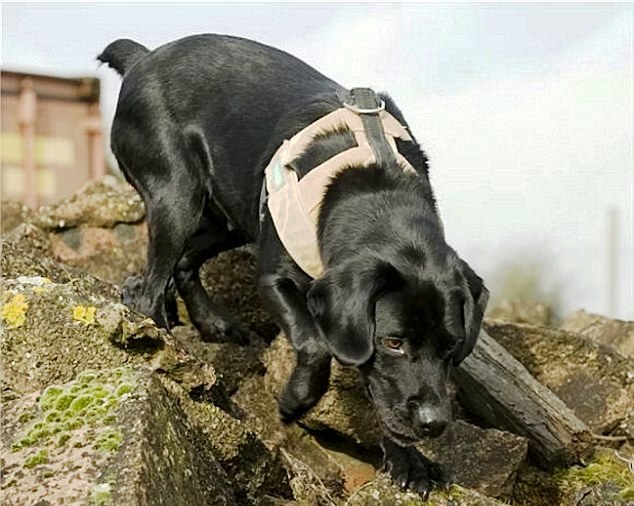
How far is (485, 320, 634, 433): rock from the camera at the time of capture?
591 cm

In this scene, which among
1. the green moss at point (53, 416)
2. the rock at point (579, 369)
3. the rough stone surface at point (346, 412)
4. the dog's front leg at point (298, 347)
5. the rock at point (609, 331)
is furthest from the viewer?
the rock at point (609, 331)

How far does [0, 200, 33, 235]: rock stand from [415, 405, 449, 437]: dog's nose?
14.4 feet

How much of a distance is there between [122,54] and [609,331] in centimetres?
340

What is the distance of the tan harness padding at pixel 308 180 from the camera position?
4.61 m

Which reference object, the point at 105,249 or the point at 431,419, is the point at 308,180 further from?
the point at 105,249

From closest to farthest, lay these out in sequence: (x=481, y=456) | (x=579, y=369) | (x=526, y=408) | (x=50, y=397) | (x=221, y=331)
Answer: (x=50, y=397) → (x=481, y=456) → (x=526, y=408) → (x=221, y=331) → (x=579, y=369)

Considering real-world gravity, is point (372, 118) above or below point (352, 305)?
above

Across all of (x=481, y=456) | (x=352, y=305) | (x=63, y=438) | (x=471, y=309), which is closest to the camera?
(x=63, y=438)

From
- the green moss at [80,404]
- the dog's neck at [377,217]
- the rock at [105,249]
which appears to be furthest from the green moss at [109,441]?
the rock at [105,249]

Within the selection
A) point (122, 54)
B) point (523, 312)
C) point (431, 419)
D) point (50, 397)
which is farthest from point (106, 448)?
point (523, 312)

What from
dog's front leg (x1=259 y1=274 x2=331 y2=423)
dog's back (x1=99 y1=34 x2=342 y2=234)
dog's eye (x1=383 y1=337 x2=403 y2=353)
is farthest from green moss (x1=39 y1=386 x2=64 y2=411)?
dog's back (x1=99 y1=34 x2=342 y2=234)

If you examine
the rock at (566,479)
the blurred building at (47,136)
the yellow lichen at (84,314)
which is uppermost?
the blurred building at (47,136)

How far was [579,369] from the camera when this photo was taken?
238 inches

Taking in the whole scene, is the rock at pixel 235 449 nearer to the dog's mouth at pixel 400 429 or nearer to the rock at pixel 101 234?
the dog's mouth at pixel 400 429
